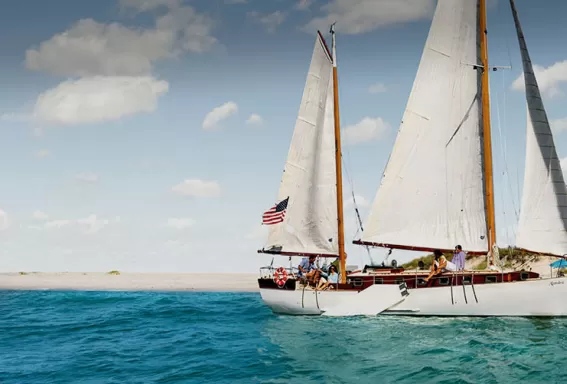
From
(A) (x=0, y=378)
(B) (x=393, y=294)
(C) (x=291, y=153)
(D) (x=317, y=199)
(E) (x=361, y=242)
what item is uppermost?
(C) (x=291, y=153)

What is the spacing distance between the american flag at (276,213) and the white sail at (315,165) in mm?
399

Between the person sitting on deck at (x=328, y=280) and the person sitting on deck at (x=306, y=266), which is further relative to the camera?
the person sitting on deck at (x=306, y=266)

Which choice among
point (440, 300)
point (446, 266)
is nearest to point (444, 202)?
point (446, 266)

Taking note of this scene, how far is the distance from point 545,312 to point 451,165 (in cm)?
901

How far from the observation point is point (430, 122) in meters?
30.9

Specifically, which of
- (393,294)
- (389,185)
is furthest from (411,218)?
(393,294)

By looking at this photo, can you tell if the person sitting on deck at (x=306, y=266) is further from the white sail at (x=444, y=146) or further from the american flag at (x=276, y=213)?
the white sail at (x=444, y=146)

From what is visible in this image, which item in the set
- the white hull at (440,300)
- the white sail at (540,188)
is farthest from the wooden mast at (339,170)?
the white sail at (540,188)

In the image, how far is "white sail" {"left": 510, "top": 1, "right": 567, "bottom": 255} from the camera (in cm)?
2739

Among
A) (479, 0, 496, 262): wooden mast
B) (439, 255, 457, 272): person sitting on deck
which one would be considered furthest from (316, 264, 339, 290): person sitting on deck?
(479, 0, 496, 262): wooden mast

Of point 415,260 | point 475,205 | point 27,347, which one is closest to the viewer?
point 27,347

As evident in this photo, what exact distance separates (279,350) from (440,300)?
10.7 metres

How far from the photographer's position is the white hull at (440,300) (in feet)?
92.4

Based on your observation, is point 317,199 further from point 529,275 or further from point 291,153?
point 529,275
